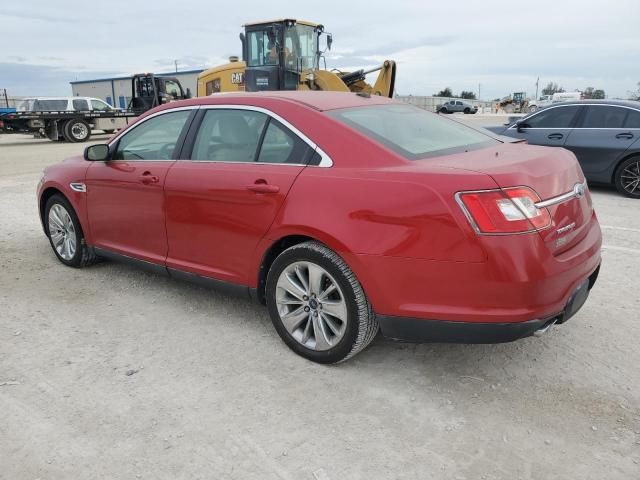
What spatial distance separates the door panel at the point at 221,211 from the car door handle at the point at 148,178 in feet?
0.48

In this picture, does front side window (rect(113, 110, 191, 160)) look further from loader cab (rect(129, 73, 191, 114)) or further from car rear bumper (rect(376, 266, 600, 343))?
loader cab (rect(129, 73, 191, 114))

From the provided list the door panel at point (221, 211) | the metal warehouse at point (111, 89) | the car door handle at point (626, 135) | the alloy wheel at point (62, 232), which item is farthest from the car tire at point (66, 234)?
the metal warehouse at point (111, 89)

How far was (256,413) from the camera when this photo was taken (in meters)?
2.77

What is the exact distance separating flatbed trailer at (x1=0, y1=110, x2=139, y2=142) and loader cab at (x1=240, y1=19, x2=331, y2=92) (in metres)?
10.8

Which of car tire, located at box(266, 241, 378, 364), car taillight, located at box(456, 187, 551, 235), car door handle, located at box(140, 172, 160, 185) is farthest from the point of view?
car door handle, located at box(140, 172, 160, 185)

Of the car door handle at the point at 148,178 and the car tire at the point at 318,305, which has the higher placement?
the car door handle at the point at 148,178

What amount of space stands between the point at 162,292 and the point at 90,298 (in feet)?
1.83

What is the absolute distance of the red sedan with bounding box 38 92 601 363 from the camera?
8.54ft

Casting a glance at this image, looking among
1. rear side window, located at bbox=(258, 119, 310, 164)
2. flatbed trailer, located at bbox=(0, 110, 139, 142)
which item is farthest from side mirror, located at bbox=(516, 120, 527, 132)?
flatbed trailer, located at bbox=(0, 110, 139, 142)

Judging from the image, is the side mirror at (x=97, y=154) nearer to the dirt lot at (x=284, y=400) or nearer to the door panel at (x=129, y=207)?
the door panel at (x=129, y=207)

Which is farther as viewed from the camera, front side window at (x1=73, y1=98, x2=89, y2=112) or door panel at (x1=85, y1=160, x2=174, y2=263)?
front side window at (x1=73, y1=98, x2=89, y2=112)

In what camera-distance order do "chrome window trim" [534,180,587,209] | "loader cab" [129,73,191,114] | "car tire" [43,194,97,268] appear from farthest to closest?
1. "loader cab" [129,73,191,114]
2. "car tire" [43,194,97,268]
3. "chrome window trim" [534,180,587,209]

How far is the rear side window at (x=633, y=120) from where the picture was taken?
8.23m

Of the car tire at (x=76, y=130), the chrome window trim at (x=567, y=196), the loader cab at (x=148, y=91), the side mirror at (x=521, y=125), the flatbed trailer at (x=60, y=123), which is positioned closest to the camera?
the chrome window trim at (x=567, y=196)
